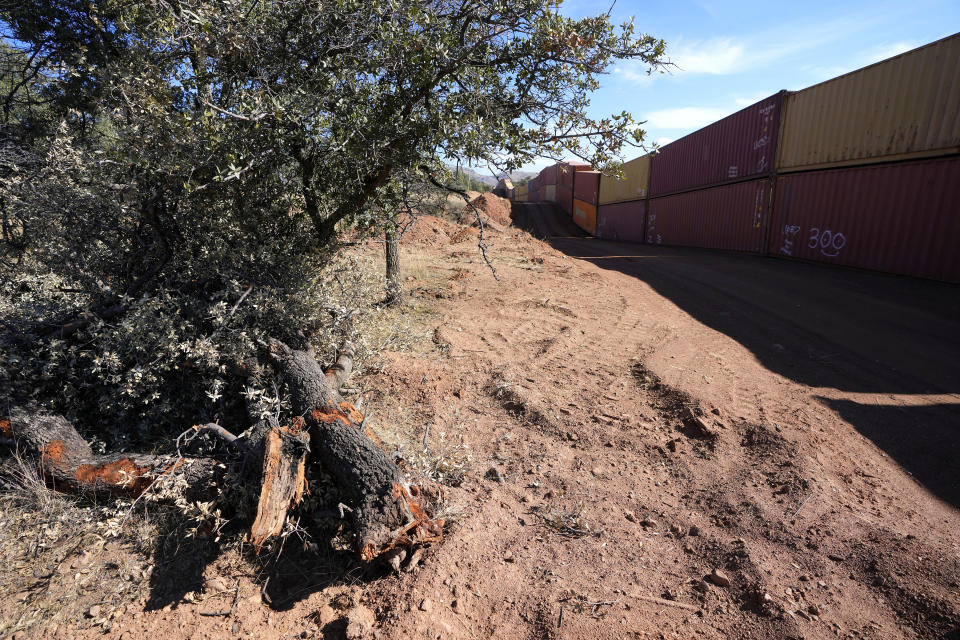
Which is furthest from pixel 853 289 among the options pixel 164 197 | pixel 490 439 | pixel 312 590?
pixel 164 197

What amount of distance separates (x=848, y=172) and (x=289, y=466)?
1278 centimetres

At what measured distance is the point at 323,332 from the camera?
14.5 feet

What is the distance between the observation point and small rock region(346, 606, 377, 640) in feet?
7.60

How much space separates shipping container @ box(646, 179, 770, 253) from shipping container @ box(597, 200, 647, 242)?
1137 millimetres

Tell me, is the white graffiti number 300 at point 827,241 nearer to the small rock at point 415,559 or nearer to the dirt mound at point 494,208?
the small rock at point 415,559

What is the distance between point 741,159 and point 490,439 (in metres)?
14.6

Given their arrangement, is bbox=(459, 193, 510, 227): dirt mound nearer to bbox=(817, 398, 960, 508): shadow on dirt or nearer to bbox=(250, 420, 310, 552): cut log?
bbox=(817, 398, 960, 508): shadow on dirt

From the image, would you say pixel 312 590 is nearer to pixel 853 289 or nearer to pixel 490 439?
pixel 490 439

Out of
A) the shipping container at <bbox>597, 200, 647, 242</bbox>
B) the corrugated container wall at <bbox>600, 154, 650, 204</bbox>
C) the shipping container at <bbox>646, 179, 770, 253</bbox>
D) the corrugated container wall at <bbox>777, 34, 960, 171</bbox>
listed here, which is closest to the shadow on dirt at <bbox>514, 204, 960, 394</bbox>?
the shipping container at <bbox>646, 179, 770, 253</bbox>

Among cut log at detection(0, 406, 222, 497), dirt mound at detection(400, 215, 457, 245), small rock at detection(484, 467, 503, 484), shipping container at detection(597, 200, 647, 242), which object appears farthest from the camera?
shipping container at detection(597, 200, 647, 242)

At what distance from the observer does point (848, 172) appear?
1045 cm

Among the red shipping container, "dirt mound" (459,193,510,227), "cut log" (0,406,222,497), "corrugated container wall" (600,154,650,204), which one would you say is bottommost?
"cut log" (0,406,222,497)

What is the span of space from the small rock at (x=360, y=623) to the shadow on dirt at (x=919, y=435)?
12.6ft

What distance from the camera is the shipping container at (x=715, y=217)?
13.8 meters
